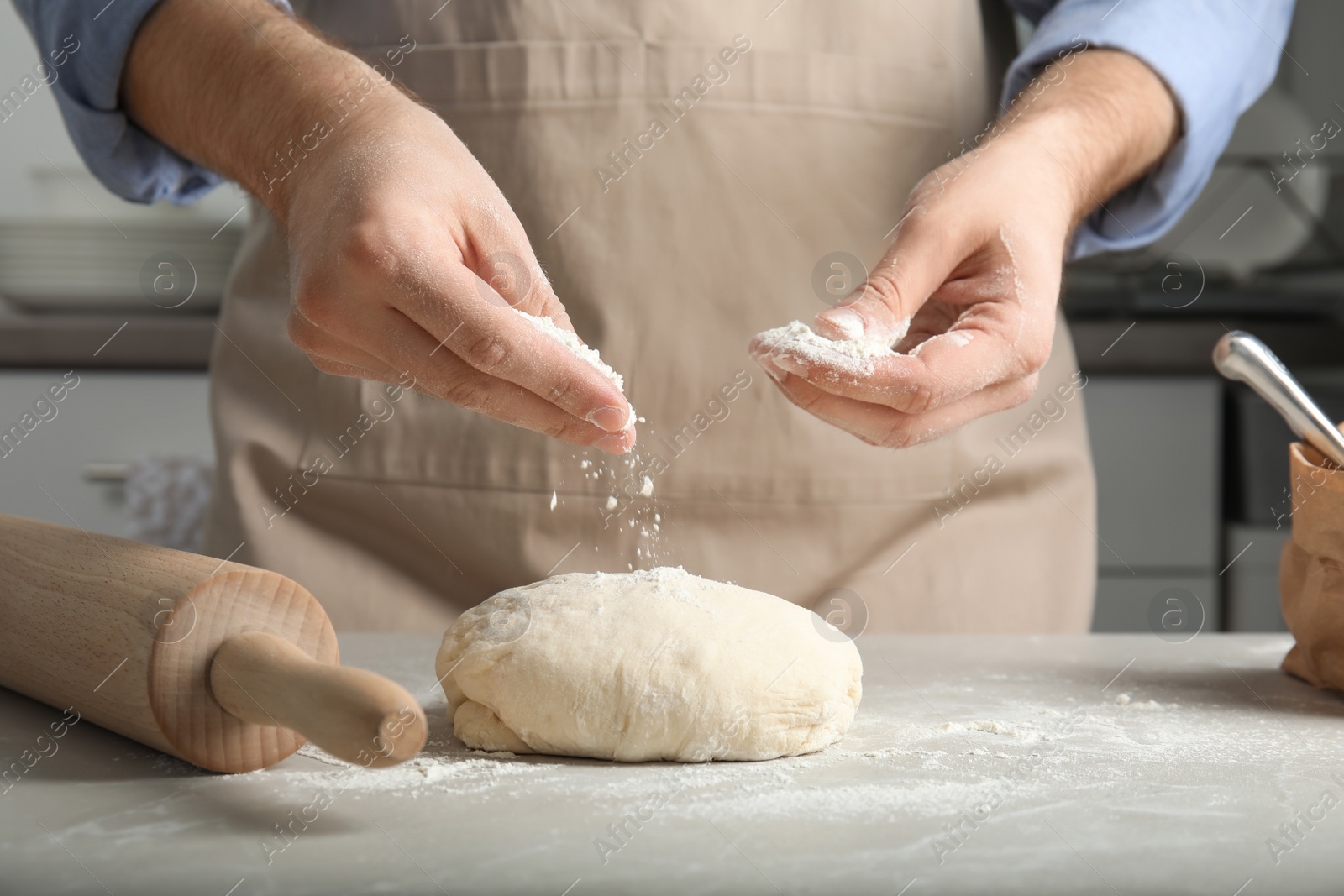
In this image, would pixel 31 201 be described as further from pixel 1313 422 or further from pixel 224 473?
pixel 1313 422

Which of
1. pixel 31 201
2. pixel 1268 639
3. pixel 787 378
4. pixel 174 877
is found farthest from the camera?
pixel 31 201

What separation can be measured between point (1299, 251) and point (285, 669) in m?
2.52

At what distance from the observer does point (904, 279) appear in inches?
36.8

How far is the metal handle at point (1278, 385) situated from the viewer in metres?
0.91

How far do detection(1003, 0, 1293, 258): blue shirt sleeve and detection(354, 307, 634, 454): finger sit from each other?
757 millimetres

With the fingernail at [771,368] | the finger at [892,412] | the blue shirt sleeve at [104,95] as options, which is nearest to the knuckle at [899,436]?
the finger at [892,412]

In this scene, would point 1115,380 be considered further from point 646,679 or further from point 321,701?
point 321,701

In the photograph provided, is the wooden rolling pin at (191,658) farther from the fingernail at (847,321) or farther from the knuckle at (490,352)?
→ the fingernail at (847,321)

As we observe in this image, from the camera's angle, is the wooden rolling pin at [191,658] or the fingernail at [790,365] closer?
the wooden rolling pin at [191,658]

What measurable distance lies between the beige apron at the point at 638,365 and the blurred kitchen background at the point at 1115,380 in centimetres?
81

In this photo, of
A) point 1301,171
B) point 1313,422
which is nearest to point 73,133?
point 1313,422

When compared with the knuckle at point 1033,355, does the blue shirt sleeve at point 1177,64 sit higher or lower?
higher

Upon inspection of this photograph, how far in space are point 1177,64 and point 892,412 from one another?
61 centimetres

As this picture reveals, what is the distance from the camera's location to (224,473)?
4.25 feet
